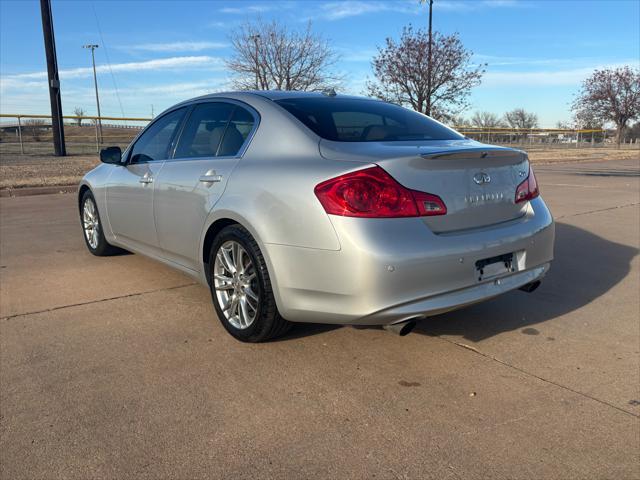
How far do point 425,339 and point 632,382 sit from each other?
1.19m

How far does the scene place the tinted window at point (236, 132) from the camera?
11.9 ft

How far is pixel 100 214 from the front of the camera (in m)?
5.36

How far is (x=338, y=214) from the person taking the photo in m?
2.77

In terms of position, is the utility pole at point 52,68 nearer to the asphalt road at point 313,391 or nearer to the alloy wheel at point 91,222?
the alloy wheel at point 91,222

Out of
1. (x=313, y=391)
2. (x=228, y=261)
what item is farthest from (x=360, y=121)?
(x=313, y=391)

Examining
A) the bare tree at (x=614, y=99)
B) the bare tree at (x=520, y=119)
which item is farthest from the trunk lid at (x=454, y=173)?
the bare tree at (x=520, y=119)

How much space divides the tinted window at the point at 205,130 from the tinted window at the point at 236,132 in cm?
6

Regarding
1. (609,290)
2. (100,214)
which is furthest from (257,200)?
(609,290)

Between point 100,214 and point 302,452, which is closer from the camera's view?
point 302,452

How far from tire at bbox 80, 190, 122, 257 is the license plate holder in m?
3.88

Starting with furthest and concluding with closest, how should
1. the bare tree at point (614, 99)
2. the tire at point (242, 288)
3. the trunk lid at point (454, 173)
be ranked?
the bare tree at point (614, 99) < the tire at point (242, 288) < the trunk lid at point (454, 173)

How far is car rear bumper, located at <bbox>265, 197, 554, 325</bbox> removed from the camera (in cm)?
273

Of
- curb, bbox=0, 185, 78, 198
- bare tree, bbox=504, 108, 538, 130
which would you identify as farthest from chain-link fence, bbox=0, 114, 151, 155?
bare tree, bbox=504, 108, 538, 130

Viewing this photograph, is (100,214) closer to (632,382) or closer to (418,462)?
(418,462)
